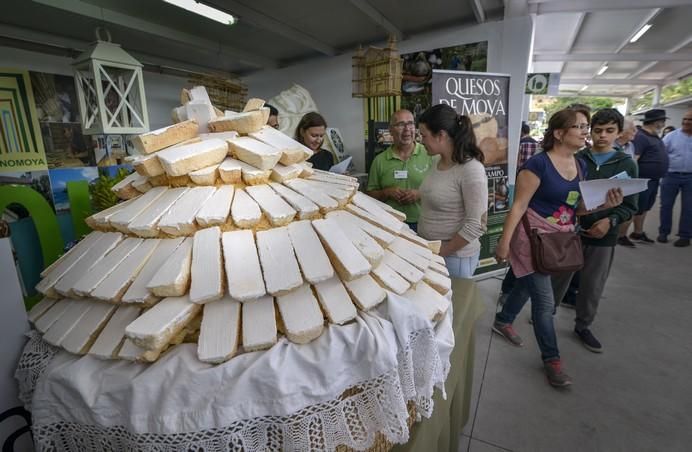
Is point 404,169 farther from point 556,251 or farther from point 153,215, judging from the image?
point 153,215

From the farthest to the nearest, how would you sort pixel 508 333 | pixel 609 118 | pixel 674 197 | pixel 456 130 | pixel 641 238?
pixel 641 238 → pixel 674 197 → pixel 508 333 → pixel 609 118 → pixel 456 130

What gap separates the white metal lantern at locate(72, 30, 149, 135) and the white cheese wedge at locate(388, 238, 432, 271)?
1377mm

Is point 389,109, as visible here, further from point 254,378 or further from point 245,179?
point 254,378

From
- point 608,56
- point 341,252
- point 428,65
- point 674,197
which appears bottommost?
point 674,197

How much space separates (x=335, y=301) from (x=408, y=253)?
32 centimetres

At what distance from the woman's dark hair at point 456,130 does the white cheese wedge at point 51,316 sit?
5.57 ft

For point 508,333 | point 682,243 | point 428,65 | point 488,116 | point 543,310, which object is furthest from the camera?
point 682,243

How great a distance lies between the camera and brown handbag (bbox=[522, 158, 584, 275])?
6.39ft

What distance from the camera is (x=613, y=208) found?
233 centimetres

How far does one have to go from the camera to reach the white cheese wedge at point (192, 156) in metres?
0.76

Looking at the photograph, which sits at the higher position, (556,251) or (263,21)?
(263,21)

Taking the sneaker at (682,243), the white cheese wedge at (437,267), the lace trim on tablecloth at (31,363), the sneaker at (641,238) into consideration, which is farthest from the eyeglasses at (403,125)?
the sneaker at (682,243)

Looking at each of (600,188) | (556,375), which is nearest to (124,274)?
(600,188)

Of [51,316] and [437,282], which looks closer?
[51,316]
